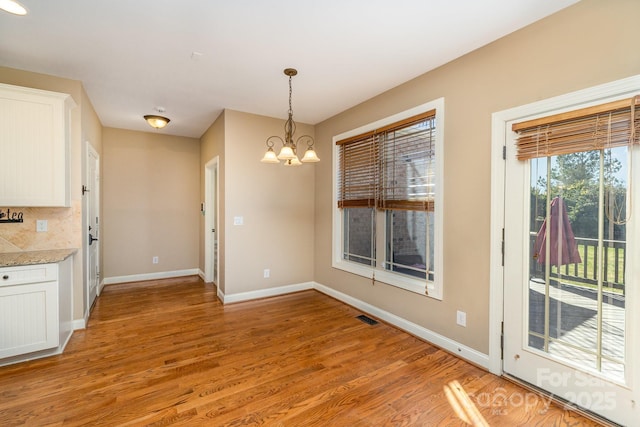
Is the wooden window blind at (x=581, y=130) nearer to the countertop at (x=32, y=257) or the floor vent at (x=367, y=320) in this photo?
the floor vent at (x=367, y=320)

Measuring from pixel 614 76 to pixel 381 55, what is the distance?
1.62 meters

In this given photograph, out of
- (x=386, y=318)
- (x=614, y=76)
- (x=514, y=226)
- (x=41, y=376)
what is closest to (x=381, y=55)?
(x=614, y=76)

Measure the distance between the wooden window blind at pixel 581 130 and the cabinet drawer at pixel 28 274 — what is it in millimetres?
3984

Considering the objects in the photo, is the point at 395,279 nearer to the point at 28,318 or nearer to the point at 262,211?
the point at 262,211

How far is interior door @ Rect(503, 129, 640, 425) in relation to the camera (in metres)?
1.79

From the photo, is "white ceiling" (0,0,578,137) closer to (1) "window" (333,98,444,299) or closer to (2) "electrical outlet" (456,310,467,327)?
(1) "window" (333,98,444,299)

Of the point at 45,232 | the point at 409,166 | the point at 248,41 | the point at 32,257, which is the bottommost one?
the point at 32,257

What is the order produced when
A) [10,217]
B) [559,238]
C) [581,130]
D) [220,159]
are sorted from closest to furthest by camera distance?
[581,130], [559,238], [10,217], [220,159]

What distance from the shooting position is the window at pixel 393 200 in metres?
2.95

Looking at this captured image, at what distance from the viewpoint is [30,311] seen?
2475 mm

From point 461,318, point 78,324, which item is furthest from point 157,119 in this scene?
point 461,318

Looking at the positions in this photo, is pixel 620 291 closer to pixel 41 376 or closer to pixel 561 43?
pixel 561 43

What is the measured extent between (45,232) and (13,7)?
6.80 ft

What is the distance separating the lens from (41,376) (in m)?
2.34
